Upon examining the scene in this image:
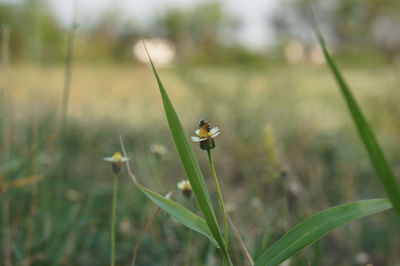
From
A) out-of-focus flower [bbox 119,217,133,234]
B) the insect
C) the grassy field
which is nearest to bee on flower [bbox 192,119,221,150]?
the insect

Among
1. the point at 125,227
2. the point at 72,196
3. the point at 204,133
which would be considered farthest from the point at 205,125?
the point at 72,196

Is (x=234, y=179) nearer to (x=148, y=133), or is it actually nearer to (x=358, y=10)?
(x=148, y=133)

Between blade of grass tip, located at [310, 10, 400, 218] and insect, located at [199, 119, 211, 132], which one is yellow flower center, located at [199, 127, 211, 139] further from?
blade of grass tip, located at [310, 10, 400, 218]

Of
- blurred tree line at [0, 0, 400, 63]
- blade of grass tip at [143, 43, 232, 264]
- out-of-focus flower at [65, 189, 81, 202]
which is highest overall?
blurred tree line at [0, 0, 400, 63]

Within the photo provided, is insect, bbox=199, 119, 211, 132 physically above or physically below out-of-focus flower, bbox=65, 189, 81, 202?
above

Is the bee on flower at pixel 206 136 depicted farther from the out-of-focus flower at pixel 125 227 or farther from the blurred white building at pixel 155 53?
the out-of-focus flower at pixel 125 227

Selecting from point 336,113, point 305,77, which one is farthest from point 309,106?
point 305,77

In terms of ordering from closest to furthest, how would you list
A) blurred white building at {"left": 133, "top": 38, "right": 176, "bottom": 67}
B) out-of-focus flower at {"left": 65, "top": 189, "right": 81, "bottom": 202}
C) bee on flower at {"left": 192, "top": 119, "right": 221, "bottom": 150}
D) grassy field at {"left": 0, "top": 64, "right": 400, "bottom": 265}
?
bee on flower at {"left": 192, "top": 119, "right": 221, "bottom": 150}, blurred white building at {"left": 133, "top": 38, "right": 176, "bottom": 67}, grassy field at {"left": 0, "top": 64, "right": 400, "bottom": 265}, out-of-focus flower at {"left": 65, "top": 189, "right": 81, "bottom": 202}
